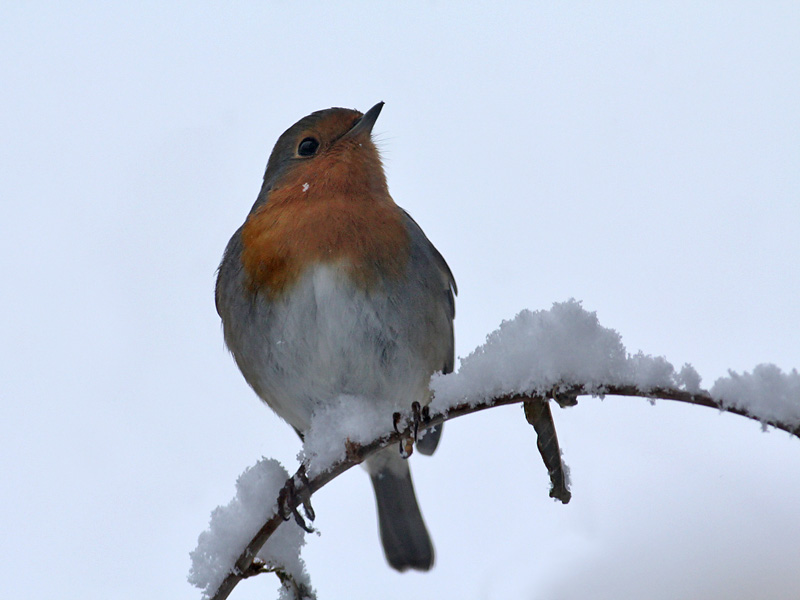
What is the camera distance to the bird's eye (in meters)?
3.35

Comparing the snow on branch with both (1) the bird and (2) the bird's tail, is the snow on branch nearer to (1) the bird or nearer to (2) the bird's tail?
(1) the bird

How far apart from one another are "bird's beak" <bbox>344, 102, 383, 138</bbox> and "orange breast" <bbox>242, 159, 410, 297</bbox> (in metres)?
0.27

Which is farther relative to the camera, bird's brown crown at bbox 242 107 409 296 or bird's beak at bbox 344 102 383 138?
bird's beak at bbox 344 102 383 138

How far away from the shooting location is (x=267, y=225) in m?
3.02

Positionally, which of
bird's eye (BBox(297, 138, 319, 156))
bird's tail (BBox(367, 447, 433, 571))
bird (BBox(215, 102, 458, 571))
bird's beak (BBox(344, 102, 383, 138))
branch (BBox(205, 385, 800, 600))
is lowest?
branch (BBox(205, 385, 800, 600))

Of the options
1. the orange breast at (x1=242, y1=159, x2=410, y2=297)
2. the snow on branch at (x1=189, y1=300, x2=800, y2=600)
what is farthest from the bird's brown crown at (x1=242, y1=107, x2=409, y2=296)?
the snow on branch at (x1=189, y1=300, x2=800, y2=600)

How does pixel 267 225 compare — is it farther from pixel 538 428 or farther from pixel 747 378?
pixel 747 378

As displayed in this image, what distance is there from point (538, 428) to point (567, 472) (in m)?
0.20

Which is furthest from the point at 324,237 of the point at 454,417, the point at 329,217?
the point at 454,417

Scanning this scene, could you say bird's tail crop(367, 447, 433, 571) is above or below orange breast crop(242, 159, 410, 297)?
below

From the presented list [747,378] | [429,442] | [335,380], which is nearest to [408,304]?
[335,380]

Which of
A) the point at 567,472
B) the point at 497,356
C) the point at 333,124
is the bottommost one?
the point at 567,472

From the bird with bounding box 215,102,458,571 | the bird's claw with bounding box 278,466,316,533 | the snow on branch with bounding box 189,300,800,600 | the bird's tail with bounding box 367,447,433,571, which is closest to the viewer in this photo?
the snow on branch with bounding box 189,300,800,600

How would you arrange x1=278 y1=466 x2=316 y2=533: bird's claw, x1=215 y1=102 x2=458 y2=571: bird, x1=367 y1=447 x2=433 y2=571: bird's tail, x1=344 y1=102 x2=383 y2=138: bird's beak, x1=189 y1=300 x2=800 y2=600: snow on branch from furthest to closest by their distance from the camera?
1. x1=367 y1=447 x2=433 y2=571: bird's tail
2. x1=344 y1=102 x2=383 y2=138: bird's beak
3. x1=215 y1=102 x2=458 y2=571: bird
4. x1=278 y1=466 x2=316 y2=533: bird's claw
5. x1=189 y1=300 x2=800 y2=600: snow on branch
